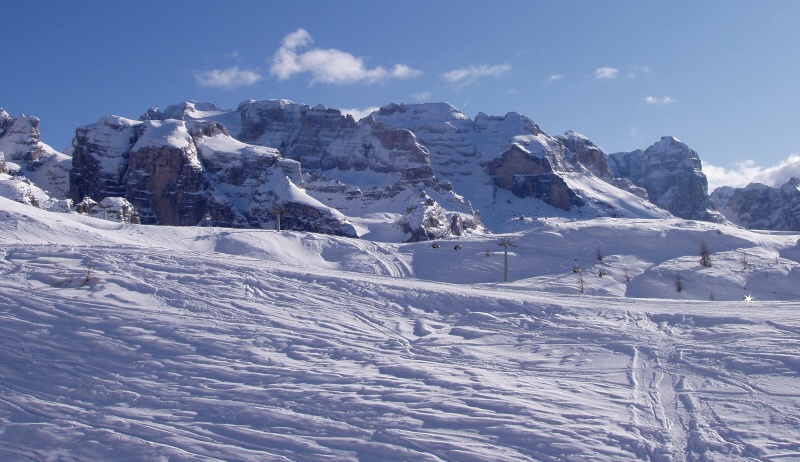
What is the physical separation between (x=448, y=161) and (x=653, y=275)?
13122cm

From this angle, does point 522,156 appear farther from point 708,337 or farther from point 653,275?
point 708,337

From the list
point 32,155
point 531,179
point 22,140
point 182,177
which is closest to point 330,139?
point 531,179

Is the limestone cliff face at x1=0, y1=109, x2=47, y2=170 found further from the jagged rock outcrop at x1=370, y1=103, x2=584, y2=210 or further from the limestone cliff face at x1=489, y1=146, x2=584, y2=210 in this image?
the limestone cliff face at x1=489, y1=146, x2=584, y2=210

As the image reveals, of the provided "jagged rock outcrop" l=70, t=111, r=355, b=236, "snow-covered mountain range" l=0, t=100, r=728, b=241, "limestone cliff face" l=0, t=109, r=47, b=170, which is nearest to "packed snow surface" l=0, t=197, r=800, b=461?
"snow-covered mountain range" l=0, t=100, r=728, b=241

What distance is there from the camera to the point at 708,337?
31.8 ft

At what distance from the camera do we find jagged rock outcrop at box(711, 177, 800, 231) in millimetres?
161500

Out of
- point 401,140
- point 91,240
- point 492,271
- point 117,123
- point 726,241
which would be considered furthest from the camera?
point 401,140

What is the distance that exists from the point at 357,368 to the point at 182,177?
324 feet

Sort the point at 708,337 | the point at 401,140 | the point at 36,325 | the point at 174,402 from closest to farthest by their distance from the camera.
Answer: the point at 174,402, the point at 36,325, the point at 708,337, the point at 401,140

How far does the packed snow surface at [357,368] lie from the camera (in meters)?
6.23

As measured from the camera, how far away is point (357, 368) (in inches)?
325

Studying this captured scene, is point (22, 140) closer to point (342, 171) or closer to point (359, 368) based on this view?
point (342, 171)

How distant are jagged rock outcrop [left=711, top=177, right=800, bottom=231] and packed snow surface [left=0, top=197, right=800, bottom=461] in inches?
6535

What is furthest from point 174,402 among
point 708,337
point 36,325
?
point 708,337
